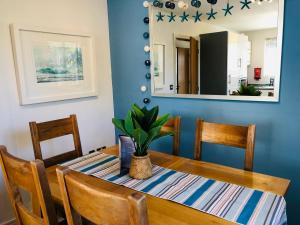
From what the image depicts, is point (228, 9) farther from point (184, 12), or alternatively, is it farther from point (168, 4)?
point (168, 4)

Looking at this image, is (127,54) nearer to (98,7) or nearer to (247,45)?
(98,7)

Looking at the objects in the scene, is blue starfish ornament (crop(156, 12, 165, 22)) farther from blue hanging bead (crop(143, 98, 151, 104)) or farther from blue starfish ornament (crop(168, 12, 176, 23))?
blue hanging bead (crop(143, 98, 151, 104))

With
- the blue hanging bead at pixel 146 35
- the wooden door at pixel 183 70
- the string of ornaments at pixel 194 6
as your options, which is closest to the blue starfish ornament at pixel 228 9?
the string of ornaments at pixel 194 6

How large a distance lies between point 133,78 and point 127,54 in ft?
0.88

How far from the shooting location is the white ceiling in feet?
5.57

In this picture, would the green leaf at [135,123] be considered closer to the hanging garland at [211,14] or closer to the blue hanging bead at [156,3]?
the hanging garland at [211,14]

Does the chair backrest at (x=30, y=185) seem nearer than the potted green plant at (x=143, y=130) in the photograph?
Yes

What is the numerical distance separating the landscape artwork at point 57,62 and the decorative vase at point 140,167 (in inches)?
52.2

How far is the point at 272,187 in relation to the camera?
1.18 meters

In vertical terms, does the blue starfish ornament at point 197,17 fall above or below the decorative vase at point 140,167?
above

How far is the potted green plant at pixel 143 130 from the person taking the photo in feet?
4.17

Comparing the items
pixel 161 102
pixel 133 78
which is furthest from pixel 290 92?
pixel 133 78

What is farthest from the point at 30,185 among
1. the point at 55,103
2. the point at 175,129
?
the point at 55,103

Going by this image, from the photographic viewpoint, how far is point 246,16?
71.4 inches
